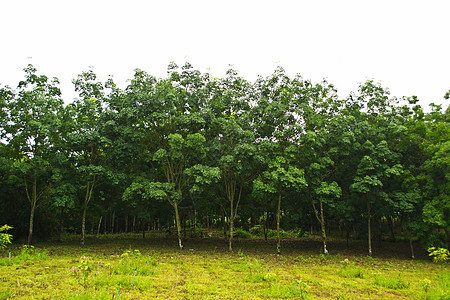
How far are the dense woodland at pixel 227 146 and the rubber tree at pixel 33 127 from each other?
82mm

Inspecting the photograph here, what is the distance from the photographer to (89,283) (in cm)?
879

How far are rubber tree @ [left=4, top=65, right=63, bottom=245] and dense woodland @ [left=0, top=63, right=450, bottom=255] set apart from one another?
0.27ft

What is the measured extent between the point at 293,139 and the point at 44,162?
17683 mm

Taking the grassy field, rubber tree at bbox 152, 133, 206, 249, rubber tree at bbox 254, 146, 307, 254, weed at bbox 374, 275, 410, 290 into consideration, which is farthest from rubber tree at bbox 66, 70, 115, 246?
weed at bbox 374, 275, 410, 290

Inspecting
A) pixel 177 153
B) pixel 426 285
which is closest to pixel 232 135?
pixel 177 153

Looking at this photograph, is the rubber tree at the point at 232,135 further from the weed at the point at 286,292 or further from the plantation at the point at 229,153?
the weed at the point at 286,292

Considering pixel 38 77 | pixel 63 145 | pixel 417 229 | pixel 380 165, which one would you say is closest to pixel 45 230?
pixel 63 145

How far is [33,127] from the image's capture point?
18156mm

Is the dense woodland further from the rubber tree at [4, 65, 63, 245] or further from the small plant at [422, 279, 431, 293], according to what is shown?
the small plant at [422, 279, 431, 293]

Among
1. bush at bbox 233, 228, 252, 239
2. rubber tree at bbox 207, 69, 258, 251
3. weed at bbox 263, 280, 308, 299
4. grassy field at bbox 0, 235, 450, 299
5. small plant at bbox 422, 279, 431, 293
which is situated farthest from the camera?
bush at bbox 233, 228, 252, 239

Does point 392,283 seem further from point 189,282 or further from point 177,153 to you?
point 177,153

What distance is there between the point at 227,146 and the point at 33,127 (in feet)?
42.7

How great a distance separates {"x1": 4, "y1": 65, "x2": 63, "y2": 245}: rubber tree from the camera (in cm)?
1858

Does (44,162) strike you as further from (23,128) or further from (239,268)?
(239,268)
